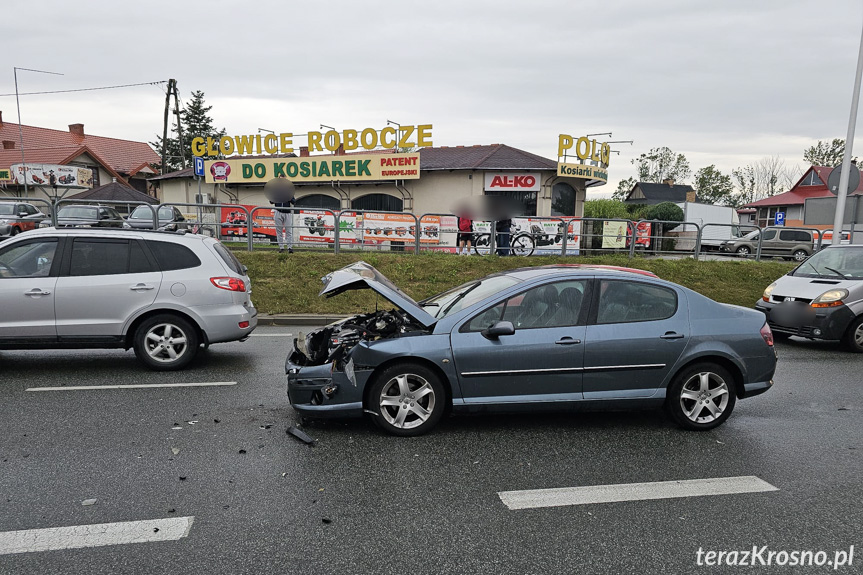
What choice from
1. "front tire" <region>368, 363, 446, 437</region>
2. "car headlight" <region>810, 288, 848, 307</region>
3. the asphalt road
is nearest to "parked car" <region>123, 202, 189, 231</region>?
the asphalt road

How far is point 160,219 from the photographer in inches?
506

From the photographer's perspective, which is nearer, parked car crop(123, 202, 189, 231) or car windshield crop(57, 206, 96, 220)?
car windshield crop(57, 206, 96, 220)

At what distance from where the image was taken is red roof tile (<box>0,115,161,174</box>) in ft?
146

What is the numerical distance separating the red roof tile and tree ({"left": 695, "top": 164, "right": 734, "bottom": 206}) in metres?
65.9

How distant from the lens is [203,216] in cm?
1562

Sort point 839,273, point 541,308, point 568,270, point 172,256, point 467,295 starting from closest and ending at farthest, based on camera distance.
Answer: point 541,308 < point 568,270 < point 467,295 < point 172,256 < point 839,273

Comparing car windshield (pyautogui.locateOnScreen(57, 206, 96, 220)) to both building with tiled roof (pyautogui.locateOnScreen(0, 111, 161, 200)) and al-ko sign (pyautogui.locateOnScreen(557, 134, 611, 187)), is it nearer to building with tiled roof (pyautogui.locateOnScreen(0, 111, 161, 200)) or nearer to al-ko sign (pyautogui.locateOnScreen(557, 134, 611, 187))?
al-ko sign (pyautogui.locateOnScreen(557, 134, 611, 187))

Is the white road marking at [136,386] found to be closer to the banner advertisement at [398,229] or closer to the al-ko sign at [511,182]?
the banner advertisement at [398,229]

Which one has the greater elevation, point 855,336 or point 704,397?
point 704,397

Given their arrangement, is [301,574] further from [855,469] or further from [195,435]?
[855,469]

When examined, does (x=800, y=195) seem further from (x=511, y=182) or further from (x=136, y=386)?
(x=136, y=386)

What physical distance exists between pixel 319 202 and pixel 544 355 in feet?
77.4

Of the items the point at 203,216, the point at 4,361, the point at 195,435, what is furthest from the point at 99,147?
the point at 195,435

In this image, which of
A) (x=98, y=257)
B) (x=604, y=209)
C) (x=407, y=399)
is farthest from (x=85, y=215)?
(x=604, y=209)
